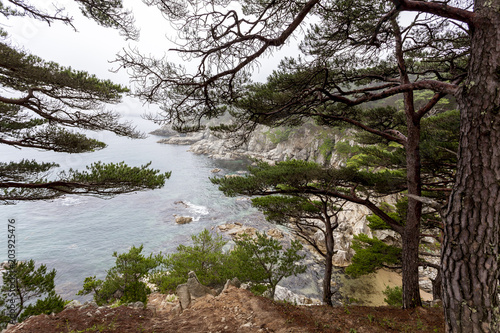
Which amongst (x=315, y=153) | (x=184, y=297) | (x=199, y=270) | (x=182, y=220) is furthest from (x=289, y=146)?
(x=184, y=297)

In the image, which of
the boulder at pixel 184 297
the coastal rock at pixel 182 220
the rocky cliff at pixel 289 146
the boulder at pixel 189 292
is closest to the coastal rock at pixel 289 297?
the boulder at pixel 189 292

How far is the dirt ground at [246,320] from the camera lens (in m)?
3.30

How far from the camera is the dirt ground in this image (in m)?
3.30

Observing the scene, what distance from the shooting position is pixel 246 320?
371 centimetres

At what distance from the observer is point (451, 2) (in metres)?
3.13

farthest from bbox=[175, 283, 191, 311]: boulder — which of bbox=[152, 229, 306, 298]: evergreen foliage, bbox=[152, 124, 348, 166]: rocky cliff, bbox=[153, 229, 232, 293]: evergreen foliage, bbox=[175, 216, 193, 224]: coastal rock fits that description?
bbox=[152, 124, 348, 166]: rocky cliff

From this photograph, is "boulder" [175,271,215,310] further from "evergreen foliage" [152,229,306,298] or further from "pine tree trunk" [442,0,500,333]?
"pine tree trunk" [442,0,500,333]

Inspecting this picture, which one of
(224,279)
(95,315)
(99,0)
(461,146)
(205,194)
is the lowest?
(224,279)

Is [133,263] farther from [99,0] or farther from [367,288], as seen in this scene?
[367,288]

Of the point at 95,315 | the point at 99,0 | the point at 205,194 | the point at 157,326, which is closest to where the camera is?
the point at 99,0

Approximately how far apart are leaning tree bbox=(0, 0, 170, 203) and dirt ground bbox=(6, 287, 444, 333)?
2.50 meters

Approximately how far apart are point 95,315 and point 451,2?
853 cm

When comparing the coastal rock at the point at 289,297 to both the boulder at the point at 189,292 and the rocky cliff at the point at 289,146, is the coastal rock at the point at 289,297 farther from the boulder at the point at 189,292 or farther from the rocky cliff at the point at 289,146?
the rocky cliff at the point at 289,146

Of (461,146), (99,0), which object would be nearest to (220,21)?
(99,0)
